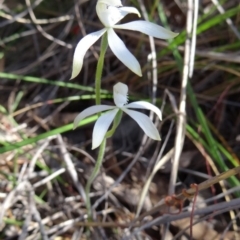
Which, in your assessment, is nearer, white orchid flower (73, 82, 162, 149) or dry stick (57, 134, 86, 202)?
white orchid flower (73, 82, 162, 149)

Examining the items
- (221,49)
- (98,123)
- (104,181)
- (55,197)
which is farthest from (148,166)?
(98,123)

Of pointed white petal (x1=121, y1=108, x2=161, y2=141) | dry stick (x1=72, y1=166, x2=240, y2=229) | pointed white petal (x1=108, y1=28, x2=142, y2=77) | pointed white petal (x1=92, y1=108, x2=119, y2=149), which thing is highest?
pointed white petal (x1=108, y1=28, x2=142, y2=77)

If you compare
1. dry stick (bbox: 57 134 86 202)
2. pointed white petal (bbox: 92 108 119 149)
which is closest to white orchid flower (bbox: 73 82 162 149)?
pointed white petal (bbox: 92 108 119 149)

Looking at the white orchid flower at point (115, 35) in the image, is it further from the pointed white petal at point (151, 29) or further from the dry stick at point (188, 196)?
the dry stick at point (188, 196)

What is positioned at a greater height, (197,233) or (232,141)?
(232,141)

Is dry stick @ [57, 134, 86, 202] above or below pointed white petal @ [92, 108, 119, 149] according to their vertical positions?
below

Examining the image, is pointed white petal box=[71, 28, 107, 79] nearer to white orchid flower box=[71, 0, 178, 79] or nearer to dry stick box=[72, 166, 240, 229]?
white orchid flower box=[71, 0, 178, 79]

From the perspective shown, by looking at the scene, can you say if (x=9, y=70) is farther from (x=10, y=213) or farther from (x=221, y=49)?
(x=221, y=49)

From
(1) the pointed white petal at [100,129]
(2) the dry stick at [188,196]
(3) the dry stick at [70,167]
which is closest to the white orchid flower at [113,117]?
(1) the pointed white petal at [100,129]
